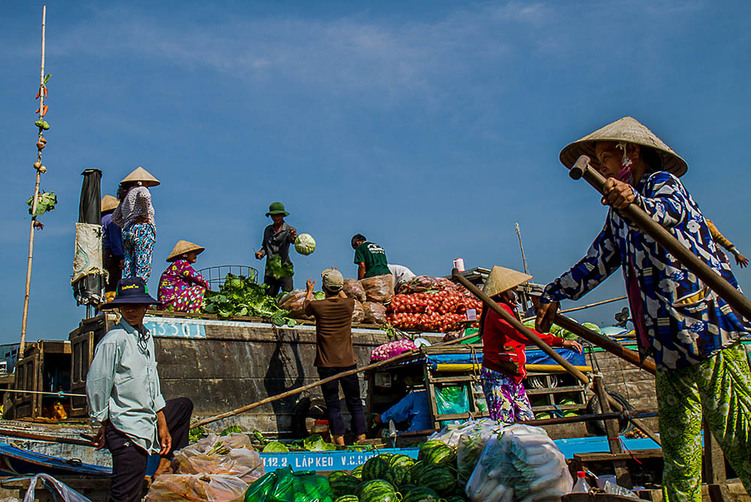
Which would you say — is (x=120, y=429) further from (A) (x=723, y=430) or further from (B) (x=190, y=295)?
(B) (x=190, y=295)

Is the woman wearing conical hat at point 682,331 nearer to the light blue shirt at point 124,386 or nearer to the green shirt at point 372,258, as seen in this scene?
the light blue shirt at point 124,386

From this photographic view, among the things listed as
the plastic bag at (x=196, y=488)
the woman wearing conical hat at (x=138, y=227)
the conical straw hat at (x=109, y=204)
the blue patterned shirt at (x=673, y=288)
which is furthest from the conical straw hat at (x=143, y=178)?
the blue patterned shirt at (x=673, y=288)

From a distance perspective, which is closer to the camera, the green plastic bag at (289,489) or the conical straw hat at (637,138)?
the conical straw hat at (637,138)

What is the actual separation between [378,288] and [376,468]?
21.8ft

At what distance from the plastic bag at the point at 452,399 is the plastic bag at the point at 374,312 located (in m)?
3.17

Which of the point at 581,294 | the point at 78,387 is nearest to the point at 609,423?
the point at 581,294

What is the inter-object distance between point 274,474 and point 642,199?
2.34 meters

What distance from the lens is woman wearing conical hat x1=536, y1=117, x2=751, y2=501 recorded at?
8.17 feet

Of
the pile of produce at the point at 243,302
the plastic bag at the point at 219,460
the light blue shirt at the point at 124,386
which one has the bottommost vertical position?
the plastic bag at the point at 219,460

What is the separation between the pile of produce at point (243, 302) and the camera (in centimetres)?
853

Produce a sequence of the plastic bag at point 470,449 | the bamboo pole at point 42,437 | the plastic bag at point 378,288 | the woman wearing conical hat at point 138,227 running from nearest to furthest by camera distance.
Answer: the plastic bag at point 470,449 < the bamboo pole at point 42,437 < the woman wearing conical hat at point 138,227 < the plastic bag at point 378,288

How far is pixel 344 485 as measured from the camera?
3.67 metres

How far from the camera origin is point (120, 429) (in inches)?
156

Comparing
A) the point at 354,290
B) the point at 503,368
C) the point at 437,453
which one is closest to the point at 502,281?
the point at 503,368
